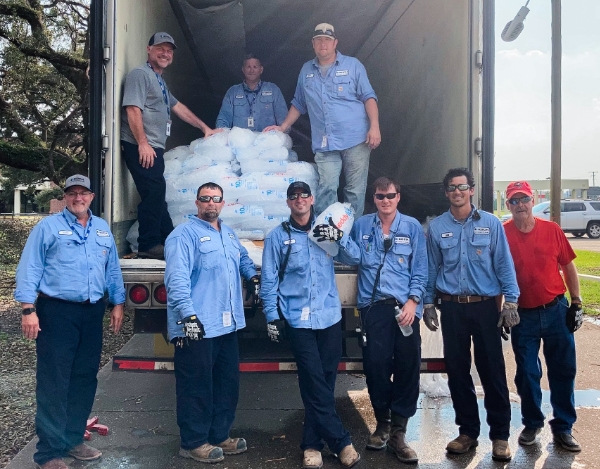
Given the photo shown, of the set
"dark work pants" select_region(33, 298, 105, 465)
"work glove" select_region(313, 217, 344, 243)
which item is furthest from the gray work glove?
"dark work pants" select_region(33, 298, 105, 465)

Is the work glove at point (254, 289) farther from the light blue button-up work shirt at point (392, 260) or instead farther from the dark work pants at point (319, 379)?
the light blue button-up work shirt at point (392, 260)

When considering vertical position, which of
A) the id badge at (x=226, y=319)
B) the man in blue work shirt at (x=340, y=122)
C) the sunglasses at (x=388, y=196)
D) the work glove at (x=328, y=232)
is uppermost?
the man in blue work shirt at (x=340, y=122)

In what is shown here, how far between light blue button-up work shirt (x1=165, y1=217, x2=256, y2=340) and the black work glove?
0.11 feet

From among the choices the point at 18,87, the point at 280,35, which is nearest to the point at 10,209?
the point at 18,87

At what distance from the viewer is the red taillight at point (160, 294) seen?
3469mm

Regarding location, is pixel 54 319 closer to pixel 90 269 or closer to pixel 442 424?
Answer: pixel 90 269

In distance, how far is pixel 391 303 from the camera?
348 cm

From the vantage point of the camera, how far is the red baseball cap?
3.67m

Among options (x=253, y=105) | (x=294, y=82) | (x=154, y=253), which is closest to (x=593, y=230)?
(x=294, y=82)

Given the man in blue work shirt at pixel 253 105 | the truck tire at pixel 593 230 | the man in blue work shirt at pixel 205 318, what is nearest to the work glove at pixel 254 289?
the man in blue work shirt at pixel 205 318

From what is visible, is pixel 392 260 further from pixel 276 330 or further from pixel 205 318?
pixel 205 318

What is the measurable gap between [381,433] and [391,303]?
2.78 feet

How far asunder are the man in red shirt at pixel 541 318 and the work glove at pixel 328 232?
1.16 meters

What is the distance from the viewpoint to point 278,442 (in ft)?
12.9
